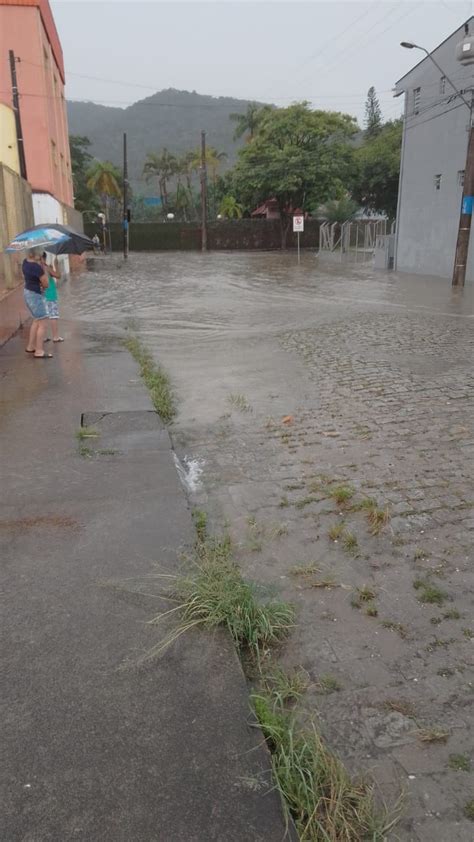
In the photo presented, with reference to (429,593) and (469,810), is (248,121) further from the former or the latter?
(469,810)

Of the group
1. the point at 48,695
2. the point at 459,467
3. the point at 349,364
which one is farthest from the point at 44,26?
the point at 48,695

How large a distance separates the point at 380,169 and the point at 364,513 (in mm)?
48699

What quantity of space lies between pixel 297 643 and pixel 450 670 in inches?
26.5

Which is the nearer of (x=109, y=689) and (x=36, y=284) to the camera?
(x=109, y=689)

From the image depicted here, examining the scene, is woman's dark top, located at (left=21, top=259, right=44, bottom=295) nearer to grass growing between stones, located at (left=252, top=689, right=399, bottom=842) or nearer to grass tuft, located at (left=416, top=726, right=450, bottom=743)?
grass growing between stones, located at (left=252, top=689, right=399, bottom=842)

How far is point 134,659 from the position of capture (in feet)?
8.91

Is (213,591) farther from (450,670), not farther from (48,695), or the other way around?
(450,670)

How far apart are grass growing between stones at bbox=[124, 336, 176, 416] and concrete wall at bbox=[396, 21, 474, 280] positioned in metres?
16.2

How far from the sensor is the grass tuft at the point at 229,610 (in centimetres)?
293

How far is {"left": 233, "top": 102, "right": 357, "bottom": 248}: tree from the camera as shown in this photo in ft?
151

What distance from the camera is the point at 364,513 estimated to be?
4312mm

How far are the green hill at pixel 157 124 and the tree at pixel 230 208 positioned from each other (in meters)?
82.7

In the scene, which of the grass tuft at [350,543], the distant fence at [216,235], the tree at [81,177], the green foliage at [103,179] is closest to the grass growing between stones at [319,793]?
the grass tuft at [350,543]

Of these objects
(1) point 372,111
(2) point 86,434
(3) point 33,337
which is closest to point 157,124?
(1) point 372,111
